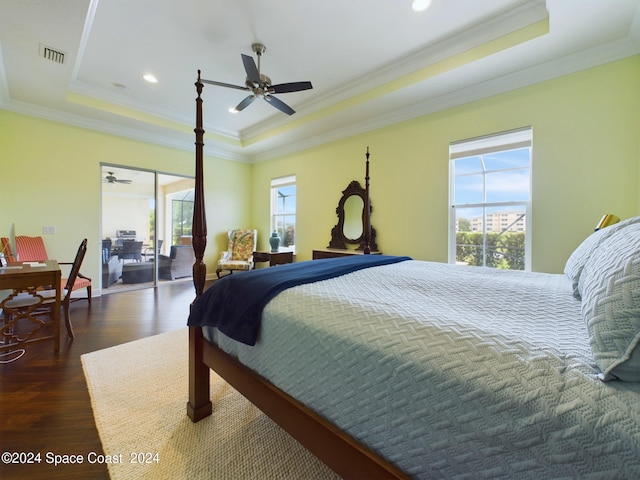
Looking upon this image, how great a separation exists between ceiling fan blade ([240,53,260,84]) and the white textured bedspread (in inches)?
97.0

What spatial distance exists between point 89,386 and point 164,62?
3.51 meters

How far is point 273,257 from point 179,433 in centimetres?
372

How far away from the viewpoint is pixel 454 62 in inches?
116

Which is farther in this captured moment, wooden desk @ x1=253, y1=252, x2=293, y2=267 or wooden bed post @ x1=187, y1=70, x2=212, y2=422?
wooden desk @ x1=253, y1=252, x2=293, y2=267

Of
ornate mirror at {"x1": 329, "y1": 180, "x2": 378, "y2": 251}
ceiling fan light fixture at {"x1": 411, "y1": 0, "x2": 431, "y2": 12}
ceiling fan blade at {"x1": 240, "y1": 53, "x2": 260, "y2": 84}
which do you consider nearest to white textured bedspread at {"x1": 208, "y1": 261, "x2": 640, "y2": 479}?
ceiling fan blade at {"x1": 240, "y1": 53, "x2": 260, "y2": 84}

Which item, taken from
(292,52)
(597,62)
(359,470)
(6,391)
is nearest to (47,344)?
(6,391)

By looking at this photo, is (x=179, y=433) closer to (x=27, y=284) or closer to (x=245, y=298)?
(x=245, y=298)

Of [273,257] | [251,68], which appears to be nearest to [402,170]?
[251,68]

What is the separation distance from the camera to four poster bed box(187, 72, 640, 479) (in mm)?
575

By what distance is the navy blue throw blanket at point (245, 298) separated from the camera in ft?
4.14

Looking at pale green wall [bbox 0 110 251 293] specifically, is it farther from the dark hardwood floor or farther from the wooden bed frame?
the wooden bed frame

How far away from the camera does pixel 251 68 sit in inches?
107

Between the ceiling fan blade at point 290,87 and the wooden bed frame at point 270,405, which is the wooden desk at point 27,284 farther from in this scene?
the ceiling fan blade at point 290,87

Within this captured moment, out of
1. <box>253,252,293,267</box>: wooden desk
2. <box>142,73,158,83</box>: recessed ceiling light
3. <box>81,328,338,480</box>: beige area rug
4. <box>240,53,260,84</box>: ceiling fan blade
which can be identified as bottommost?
<box>81,328,338,480</box>: beige area rug
